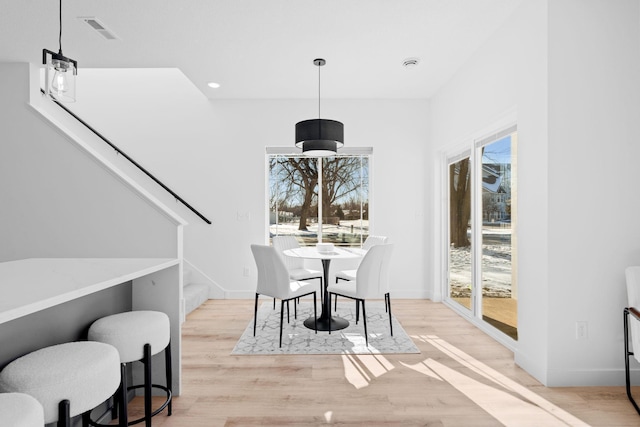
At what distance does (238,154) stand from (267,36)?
1.91 m

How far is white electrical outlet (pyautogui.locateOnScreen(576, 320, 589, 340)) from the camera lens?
2.24m

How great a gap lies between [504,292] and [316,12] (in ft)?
9.24

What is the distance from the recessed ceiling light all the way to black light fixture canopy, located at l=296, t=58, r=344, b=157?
1047 mm

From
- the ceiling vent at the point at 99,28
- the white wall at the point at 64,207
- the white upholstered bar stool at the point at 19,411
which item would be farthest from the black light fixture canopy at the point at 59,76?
the white upholstered bar stool at the point at 19,411

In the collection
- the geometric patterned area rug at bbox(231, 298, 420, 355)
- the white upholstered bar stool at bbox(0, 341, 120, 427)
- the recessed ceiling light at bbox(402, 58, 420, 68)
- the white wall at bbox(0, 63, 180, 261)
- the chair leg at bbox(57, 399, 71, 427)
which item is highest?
the recessed ceiling light at bbox(402, 58, 420, 68)

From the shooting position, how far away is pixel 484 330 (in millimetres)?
3277

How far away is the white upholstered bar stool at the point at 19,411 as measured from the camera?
34.5 inches

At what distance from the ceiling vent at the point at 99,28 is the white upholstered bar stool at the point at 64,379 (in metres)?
2.52

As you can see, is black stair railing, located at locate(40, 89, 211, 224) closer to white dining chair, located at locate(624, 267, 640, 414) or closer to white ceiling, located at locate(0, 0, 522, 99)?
white ceiling, located at locate(0, 0, 522, 99)

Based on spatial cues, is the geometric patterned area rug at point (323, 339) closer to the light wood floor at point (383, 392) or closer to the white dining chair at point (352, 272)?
the light wood floor at point (383, 392)

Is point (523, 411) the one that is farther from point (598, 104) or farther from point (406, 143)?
point (406, 143)

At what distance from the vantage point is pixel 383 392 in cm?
218

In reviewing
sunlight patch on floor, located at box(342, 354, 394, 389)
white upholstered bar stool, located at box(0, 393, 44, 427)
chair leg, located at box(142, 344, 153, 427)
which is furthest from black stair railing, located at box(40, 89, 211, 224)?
white upholstered bar stool, located at box(0, 393, 44, 427)

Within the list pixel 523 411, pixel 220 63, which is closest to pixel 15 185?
pixel 220 63
